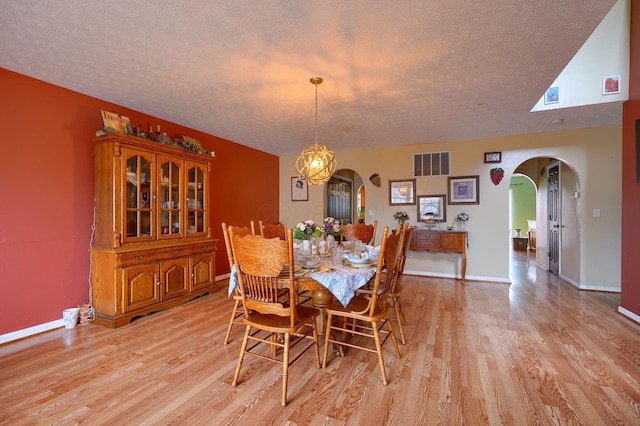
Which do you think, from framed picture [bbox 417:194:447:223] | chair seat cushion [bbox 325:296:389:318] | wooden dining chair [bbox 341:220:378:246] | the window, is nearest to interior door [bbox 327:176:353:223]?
the window

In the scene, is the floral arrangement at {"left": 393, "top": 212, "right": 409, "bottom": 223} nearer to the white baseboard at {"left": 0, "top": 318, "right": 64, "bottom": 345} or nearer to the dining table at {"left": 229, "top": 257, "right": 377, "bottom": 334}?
the dining table at {"left": 229, "top": 257, "right": 377, "bottom": 334}

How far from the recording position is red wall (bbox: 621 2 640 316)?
295cm

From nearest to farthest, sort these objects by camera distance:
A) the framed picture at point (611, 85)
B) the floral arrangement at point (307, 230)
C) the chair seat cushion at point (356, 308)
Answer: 1. the chair seat cushion at point (356, 308)
2. the floral arrangement at point (307, 230)
3. the framed picture at point (611, 85)

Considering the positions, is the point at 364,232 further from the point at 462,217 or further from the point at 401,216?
the point at 462,217

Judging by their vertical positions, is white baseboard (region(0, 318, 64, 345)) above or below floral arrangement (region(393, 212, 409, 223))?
below

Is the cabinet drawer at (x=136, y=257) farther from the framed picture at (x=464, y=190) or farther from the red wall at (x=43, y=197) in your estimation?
the framed picture at (x=464, y=190)

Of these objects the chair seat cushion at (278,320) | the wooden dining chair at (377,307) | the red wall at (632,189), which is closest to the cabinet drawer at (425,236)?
the red wall at (632,189)

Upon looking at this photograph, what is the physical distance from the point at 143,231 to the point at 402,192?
415 centimetres

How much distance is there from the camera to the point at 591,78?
3.37 m

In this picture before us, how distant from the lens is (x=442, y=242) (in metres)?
4.72

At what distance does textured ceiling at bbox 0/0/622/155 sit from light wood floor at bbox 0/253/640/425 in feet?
7.85

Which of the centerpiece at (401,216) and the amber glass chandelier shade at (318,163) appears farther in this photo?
the centerpiece at (401,216)

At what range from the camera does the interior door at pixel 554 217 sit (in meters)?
5.20

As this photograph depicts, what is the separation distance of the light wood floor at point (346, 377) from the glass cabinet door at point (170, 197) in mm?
1065
